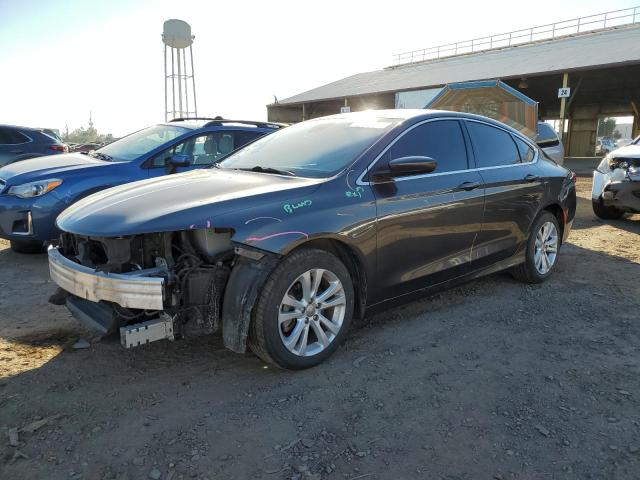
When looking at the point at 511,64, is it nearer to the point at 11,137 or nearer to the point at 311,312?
the point at 11,137

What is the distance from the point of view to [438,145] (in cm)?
394

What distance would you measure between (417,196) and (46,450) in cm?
270

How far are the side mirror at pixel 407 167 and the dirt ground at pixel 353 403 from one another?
1.18 m

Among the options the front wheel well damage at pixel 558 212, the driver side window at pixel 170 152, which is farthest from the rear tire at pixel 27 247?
the front wheel well damage at pixel 558 212

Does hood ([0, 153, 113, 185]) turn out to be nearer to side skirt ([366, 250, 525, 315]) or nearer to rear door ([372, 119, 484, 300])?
rear door ([372, 119, 484, 300])

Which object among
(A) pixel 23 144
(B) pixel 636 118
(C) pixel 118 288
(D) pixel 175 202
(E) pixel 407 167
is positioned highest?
(B) pixel 636 118

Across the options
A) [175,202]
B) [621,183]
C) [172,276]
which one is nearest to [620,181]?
[621,183]

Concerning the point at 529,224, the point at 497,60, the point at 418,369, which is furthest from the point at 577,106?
the point at 418,369

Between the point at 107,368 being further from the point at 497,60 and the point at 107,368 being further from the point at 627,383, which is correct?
the point at 497,60

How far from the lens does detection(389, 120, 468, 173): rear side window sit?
3.66m

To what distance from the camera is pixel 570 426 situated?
2.57 meters

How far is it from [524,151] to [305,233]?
2.98m

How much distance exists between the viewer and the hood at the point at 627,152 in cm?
743

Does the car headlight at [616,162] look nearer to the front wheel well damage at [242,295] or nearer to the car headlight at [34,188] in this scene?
the front wheel well damage at [242,295]
